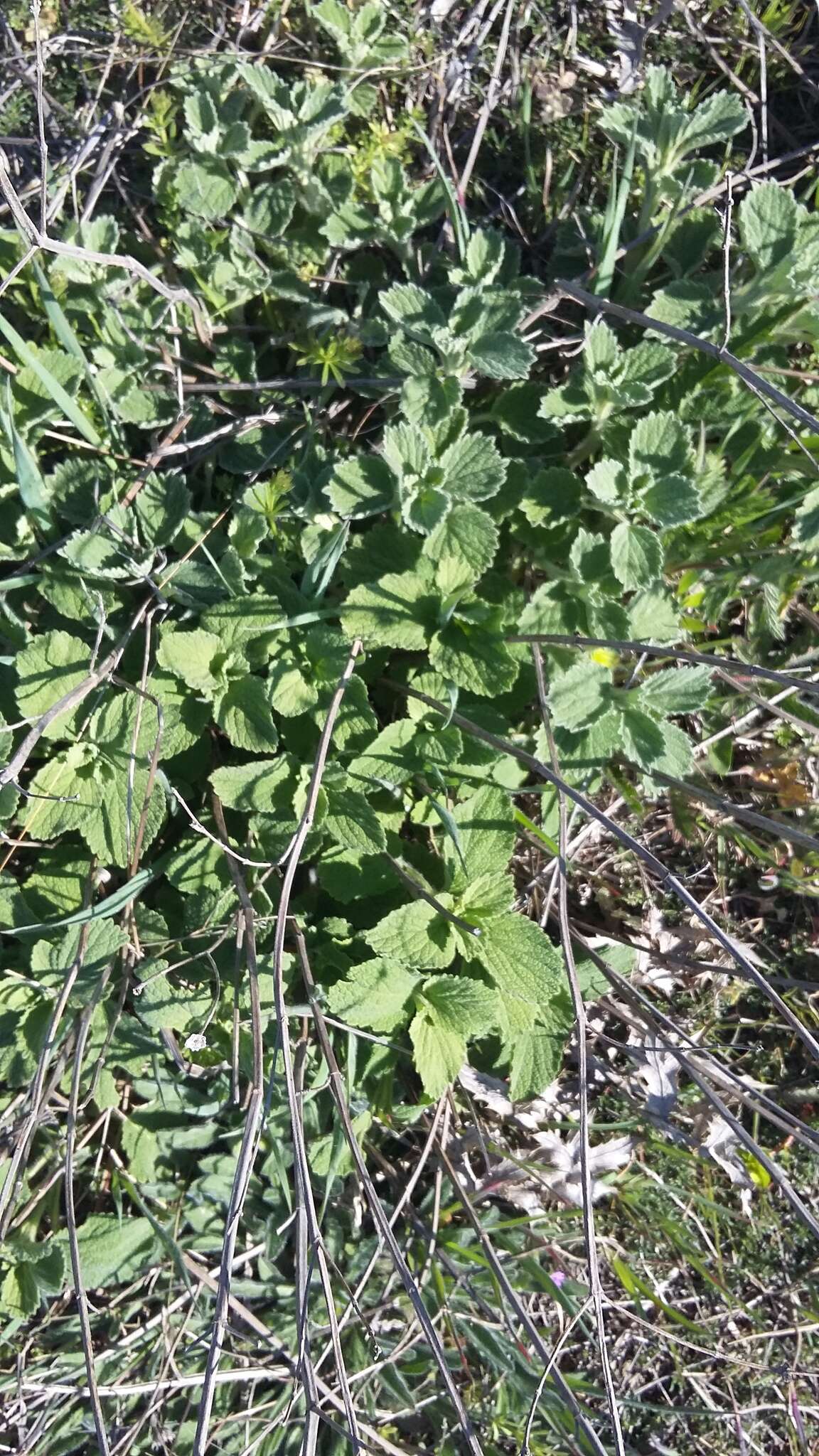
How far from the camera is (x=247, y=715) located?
2152mm

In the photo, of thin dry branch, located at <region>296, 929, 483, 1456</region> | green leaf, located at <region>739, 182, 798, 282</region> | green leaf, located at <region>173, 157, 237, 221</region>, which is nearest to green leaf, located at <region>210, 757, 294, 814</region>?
thin dry branch, located at <region>296, 929, 483, 1456</region>

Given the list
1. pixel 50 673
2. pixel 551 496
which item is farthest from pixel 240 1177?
pixel 551 496

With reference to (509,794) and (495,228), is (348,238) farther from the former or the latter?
(509,794)

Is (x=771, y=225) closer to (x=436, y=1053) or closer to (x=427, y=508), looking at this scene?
(x=427, y=508)

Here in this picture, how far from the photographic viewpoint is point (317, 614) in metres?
2.19

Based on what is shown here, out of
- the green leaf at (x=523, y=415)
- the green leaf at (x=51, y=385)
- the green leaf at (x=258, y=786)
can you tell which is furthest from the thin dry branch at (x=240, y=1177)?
the green leaf at (x=523, y=415)

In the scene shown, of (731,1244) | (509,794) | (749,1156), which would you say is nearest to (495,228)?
(509,794)

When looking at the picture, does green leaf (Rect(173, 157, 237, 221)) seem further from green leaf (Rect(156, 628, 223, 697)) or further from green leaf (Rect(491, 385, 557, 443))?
green leaf (Rect(156, 628, 223, 697))

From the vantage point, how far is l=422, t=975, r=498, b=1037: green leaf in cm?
211

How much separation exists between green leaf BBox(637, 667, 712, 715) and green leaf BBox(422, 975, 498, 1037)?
716 millimetres

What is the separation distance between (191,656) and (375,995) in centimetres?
82

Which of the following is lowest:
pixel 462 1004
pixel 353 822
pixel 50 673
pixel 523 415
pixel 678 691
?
pixel 462 1004

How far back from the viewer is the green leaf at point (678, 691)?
2209mm

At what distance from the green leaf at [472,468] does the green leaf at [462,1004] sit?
3.37ft
